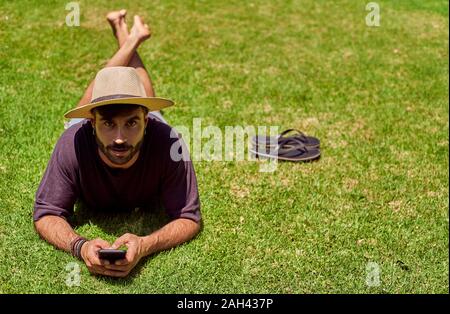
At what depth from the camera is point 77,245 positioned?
168 inches

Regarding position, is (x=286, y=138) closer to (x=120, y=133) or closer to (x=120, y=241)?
(x=120, y=133)

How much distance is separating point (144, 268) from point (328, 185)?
7.28 ft

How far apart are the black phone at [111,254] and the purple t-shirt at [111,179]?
649mm

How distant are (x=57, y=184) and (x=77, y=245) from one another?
481mm

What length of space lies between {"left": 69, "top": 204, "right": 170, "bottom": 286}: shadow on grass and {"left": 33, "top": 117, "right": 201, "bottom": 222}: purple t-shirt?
14 centimetres

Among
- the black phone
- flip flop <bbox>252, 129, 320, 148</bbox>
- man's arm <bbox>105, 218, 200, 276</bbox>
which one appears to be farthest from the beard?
flip flop <bbox>252, 129, 320, 148</bbox>

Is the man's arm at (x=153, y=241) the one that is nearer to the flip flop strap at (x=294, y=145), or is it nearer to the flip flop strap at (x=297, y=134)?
the flip flop strap at (x=294, y=145)

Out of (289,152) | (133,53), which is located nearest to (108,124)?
(133,53)

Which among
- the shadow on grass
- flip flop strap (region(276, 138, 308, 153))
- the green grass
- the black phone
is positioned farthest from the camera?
flip flop strap (region(276, 138, 308, 153))

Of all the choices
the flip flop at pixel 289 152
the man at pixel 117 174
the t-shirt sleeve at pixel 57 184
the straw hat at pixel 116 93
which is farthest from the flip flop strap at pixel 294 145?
the t-shirt sleeve at pixel 57 184

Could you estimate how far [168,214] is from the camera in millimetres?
4758

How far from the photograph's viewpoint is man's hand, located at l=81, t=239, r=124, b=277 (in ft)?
13.4

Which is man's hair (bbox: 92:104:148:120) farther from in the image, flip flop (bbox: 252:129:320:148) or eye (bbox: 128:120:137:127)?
flip flop (bbox: 252:129:320:148)
